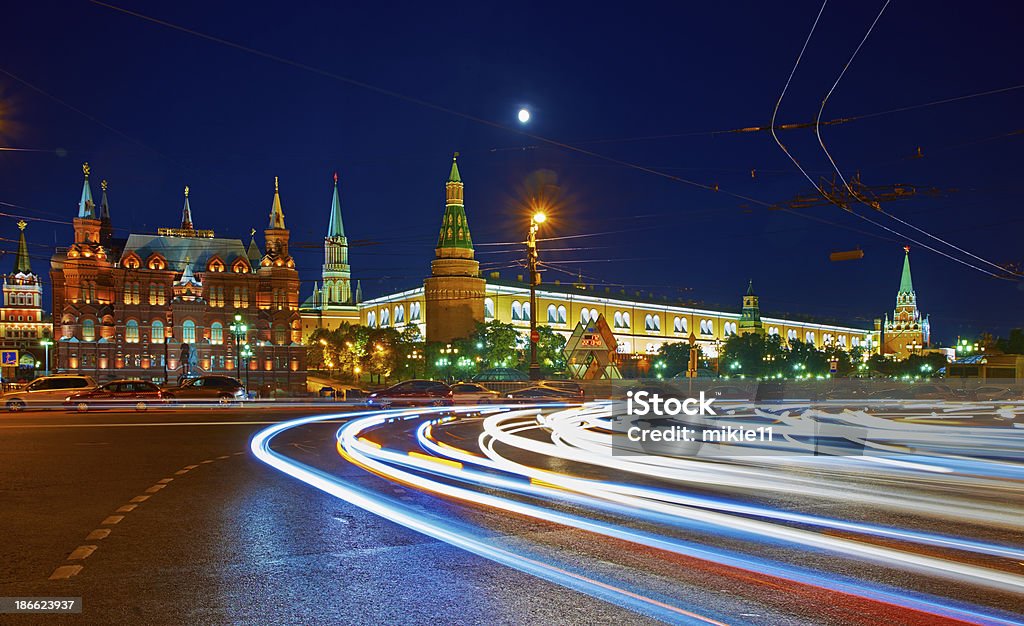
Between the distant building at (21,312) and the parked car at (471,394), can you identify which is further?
the distant building at (21,312)

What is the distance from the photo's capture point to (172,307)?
101 m

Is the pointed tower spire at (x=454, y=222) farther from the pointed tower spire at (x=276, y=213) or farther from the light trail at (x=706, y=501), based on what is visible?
the light trail at (x=706, y=501)

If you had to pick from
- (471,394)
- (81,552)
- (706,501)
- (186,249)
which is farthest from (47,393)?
(186,249)

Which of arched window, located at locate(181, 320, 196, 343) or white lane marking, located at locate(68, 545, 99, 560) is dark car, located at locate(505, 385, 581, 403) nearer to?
white lane marking, located at locate(68, 545, 99, 560)

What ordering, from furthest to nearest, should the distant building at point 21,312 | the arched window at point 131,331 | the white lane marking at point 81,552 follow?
the distant building at point 21,312 → the arched window at point 131,331 → the white lane marking at point 81,552

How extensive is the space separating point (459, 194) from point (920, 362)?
106 meters

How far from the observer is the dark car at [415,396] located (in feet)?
129

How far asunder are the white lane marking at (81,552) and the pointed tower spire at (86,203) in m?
117

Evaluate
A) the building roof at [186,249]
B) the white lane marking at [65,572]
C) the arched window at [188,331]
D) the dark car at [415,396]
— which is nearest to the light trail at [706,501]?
the white lane marking at [65,572]

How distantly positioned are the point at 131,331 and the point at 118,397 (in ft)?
239

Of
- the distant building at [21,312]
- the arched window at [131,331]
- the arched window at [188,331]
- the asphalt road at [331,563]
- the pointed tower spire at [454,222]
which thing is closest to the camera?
the asphalt road at [331,563]

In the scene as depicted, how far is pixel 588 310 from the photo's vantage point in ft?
575

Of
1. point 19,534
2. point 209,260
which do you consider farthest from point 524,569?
point 209,260

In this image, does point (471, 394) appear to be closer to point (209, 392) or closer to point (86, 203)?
point (209, 392)
